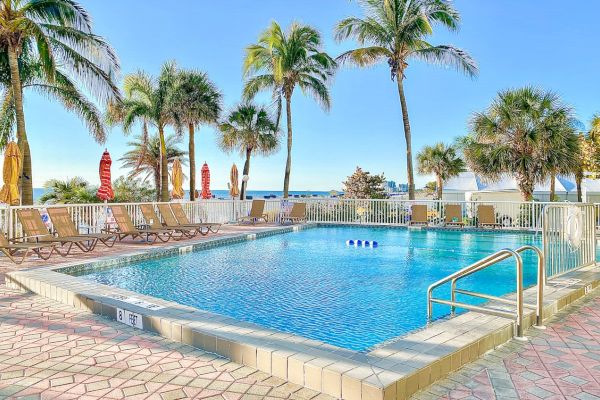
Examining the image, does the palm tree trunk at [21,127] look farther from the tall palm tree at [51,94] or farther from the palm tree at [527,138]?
the palm tree at [527,138]

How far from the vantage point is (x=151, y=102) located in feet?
68.3

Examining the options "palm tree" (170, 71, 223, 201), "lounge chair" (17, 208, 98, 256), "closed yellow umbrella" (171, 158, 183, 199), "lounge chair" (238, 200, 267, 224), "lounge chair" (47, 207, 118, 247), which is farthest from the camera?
"palm tree" (170, 71, 223, 201)

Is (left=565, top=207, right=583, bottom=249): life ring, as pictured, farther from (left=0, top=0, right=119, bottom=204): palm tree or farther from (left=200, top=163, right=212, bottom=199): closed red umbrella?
(left=200, top=163, right=212, bottom=199): closed red umbrella

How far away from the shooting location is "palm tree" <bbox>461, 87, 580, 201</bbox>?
1573 cm

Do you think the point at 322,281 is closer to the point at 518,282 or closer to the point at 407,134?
the point at 518,282

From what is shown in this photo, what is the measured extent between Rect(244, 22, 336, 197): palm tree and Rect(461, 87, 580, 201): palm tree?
7.73 metres

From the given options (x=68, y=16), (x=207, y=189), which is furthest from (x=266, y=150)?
(x=68, y=16)

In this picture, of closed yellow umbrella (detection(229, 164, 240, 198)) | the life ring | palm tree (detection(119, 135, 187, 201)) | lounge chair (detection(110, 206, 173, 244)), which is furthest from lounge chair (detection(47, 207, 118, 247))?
palm tree (detection(119, 135, 187, 201))

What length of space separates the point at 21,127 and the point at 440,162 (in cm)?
2775

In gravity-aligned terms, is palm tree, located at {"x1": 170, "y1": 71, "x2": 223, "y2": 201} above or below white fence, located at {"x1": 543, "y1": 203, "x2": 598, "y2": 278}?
above

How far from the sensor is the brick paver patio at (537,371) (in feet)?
9.57

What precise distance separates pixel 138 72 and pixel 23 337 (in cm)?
2000

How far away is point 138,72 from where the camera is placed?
21.7 m

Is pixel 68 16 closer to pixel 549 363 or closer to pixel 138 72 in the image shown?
pixel 138 72
